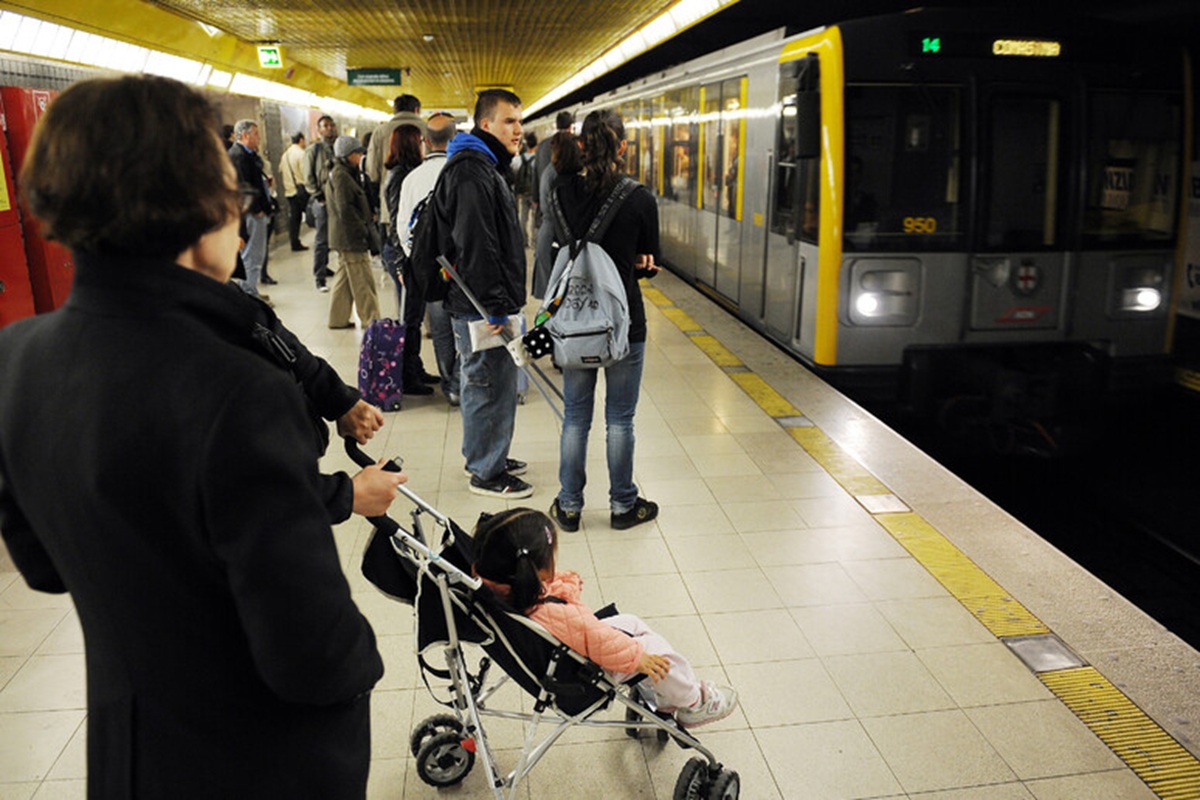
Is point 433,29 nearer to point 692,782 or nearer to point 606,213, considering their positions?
point 606,213

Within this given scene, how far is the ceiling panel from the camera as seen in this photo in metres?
12.5

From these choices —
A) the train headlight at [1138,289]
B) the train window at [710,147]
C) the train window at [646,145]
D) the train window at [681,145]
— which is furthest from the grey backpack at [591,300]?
the train window at [646,145]

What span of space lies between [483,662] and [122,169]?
183cm

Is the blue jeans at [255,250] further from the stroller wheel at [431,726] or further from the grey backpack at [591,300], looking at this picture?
the stroller wheel at [431,726]

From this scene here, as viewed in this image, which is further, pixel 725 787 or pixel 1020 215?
pixel 1020 215

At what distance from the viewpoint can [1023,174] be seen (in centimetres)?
579

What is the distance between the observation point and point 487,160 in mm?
4145

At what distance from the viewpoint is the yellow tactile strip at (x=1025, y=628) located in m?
2.69

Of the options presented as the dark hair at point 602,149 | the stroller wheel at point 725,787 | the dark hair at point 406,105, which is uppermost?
the dark hair at point 406,105

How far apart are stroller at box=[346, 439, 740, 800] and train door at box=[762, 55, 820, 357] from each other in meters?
4.21

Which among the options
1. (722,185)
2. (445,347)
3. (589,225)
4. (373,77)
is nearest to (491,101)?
(589,225)

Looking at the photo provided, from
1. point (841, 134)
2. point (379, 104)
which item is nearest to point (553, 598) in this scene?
point (841, 134)

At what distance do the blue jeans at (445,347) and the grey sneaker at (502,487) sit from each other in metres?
1.57

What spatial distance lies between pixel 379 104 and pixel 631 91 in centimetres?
2628
